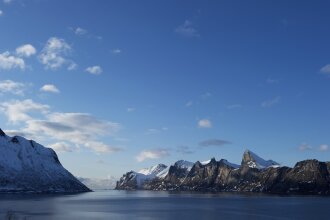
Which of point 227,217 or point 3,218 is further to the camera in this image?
point 227,217

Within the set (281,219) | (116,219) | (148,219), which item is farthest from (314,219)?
(116,219)

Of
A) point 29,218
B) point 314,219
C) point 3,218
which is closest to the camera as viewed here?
point 3,218

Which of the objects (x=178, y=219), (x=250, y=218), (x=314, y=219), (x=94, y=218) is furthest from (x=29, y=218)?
(x=314, y=219)

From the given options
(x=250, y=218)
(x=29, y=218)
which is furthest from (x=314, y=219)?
(x=29, y=218)

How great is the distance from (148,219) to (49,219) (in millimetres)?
28809

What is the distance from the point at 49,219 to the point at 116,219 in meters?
19.3

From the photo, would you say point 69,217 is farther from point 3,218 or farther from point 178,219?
point 178,219

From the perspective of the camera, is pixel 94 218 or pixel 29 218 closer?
pixel 29 218

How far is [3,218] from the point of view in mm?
117500

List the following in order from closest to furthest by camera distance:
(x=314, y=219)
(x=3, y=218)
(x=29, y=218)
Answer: (x=3, y=218) → (x=29, y=218) → (x=314, y=219)

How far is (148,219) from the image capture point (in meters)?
135

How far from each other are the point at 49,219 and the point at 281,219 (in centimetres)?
6850

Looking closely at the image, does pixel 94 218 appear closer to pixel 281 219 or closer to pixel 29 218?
pixel 29 218

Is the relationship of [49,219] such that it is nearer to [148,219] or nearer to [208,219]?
[148,219]
